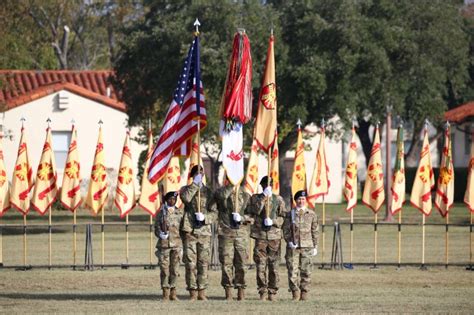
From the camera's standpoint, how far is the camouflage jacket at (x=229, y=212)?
22578 mm

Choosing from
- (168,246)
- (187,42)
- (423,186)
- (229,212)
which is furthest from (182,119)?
Result: (187,42)

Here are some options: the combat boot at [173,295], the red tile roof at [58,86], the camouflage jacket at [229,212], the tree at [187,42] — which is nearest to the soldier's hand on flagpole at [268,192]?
the camouflage jacket at [229,212]

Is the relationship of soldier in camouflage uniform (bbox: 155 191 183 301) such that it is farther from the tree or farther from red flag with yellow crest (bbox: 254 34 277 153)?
the tree

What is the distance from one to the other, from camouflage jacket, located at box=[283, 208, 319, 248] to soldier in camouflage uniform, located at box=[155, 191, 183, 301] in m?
1.85

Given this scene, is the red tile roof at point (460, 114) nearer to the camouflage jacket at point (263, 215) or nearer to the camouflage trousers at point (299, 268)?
the camouflage trousers at point (299, 268)

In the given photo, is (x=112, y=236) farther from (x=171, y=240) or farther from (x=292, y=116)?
(x=171, y=240)

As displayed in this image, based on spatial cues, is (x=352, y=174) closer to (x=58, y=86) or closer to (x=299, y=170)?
(x=299, y=170)

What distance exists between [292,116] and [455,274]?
1650 centimetres

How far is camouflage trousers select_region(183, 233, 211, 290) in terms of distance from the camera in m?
22.6

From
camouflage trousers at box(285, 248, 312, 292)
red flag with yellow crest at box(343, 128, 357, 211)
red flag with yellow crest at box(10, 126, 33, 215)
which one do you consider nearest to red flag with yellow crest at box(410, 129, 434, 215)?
red flag with yellow crest at box(343, 128, 357, 211)

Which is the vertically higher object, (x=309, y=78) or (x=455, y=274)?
(x=309, y=78)

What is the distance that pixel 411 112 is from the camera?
54312 millimetres

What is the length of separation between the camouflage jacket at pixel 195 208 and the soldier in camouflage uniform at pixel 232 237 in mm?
163

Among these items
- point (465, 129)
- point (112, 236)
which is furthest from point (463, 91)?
point (112, 236)
